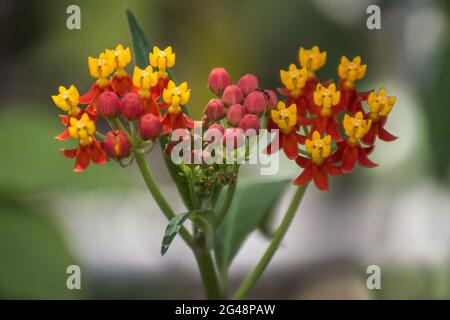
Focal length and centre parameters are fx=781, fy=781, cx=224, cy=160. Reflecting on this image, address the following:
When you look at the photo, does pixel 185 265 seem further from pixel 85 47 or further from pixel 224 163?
pixel 224 163

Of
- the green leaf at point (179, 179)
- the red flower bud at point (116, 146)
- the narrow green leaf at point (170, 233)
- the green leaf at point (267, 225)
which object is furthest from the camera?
the green leaf at point (267, 225)

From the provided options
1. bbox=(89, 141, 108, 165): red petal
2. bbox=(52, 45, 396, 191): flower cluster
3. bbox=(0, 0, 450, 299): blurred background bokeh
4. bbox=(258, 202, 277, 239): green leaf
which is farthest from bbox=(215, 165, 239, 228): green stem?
bbox=(0, 0, 450, 299): blurred background bokeh

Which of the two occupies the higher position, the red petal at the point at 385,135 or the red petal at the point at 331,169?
the red petal at the point at 385,135

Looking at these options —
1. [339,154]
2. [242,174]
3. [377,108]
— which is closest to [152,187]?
[339,154]

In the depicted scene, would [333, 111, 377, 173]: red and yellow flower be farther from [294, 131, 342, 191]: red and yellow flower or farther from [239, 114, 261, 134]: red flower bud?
[239, 114, 261, 134]: red flower bud

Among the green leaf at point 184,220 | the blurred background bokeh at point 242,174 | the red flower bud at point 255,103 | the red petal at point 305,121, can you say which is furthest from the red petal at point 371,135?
the blurred background bokeh at point 242,174

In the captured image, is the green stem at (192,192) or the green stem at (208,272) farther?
the green stem at (208,272)

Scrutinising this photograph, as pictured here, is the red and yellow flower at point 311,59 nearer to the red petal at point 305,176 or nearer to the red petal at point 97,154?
the red petal at point 305,176

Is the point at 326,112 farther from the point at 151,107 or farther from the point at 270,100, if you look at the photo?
the point at 151,107
